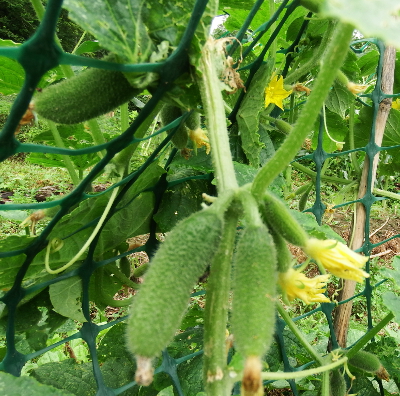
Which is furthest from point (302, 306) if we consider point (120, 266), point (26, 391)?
point (26, 391)

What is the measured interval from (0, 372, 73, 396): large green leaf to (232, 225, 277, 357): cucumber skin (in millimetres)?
599

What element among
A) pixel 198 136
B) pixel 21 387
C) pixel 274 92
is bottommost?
pixel 21 387

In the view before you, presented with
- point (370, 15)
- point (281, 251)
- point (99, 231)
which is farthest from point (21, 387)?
point (370, 15)

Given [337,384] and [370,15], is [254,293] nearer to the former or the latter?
[370,15]

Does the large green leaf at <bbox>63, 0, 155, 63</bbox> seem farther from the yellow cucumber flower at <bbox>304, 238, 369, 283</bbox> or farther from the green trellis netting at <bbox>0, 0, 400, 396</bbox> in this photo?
the yellow cucumber flower at <bbox>304, 238, 369, 283</bbox>

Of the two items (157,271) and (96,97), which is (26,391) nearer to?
(157,271)

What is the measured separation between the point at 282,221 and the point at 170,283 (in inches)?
10.1

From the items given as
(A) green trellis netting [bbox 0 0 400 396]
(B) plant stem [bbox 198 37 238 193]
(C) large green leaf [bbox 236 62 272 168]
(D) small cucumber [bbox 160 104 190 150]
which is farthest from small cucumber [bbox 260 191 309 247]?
(C) large green leaf [bbox 236 62 272 168]

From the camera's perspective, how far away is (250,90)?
134cm

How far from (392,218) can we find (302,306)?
2.59 metres

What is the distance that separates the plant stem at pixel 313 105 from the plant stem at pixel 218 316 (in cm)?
11

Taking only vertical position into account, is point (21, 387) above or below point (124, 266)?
below

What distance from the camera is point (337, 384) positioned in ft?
4.77

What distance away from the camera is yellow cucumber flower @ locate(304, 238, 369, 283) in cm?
72
